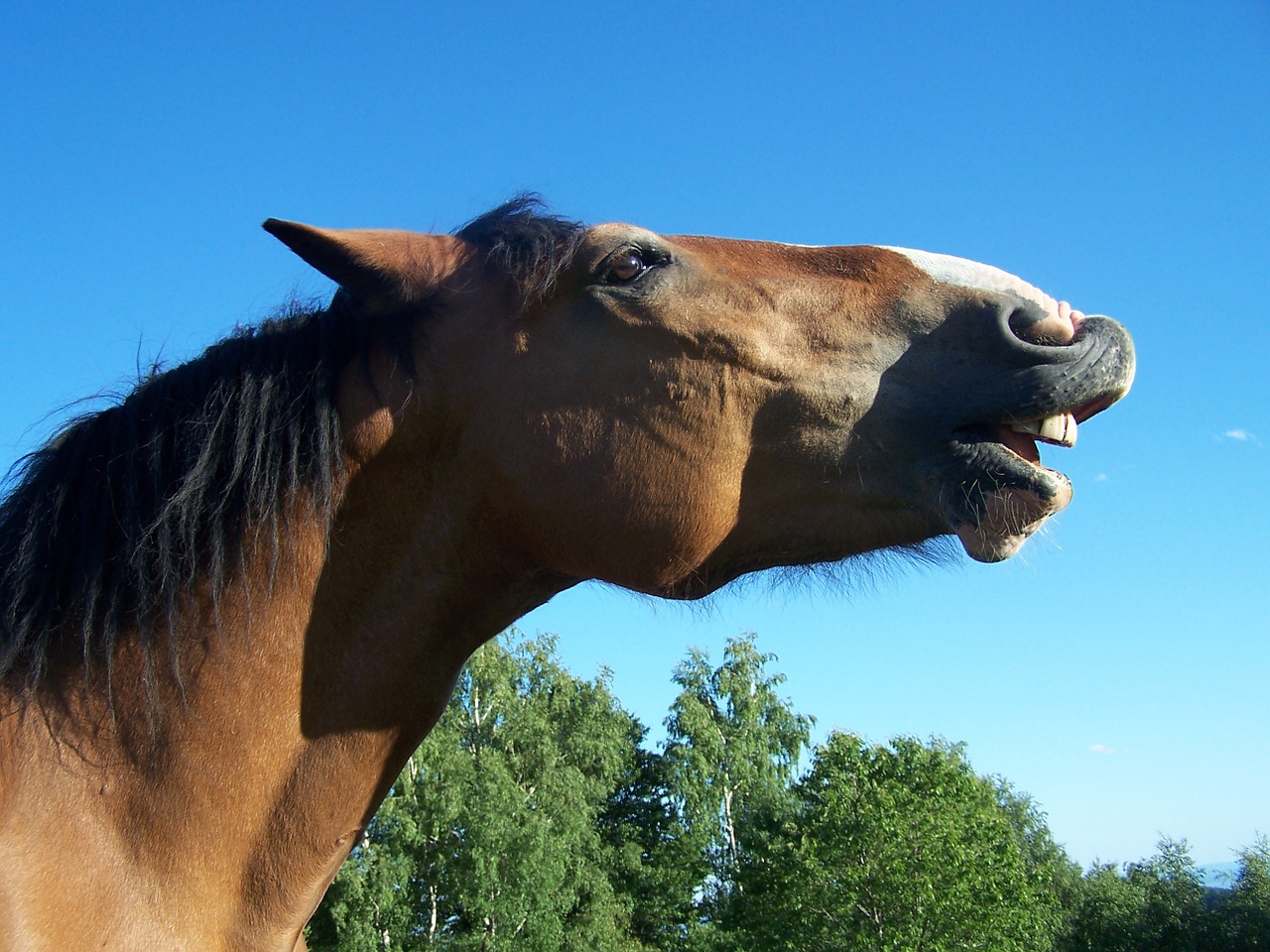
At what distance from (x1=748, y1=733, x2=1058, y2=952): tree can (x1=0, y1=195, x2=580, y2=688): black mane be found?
36604 mm

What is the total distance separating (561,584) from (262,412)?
3.32 ft

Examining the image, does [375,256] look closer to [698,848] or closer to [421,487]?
[421,487]

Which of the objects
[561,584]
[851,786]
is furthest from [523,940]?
[561,584]

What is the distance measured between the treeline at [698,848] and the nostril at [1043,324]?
34.2 meters

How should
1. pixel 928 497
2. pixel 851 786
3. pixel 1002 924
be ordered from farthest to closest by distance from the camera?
pixel 851 786, pixel 1002 924, pixel 928 497

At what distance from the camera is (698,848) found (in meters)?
44.4

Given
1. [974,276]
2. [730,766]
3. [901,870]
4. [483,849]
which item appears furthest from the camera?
[730,766]

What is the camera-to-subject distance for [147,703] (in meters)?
2.26

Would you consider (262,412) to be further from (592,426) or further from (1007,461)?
(1007,461)

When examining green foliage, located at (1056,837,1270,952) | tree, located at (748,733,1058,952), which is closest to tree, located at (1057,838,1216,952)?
green foliage, located at (1056,837,1270,952)

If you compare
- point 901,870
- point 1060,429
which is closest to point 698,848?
point 901,870

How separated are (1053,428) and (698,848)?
45.8 meters

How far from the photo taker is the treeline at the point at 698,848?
1318 inches

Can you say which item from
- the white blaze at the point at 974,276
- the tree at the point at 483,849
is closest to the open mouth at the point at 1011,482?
the white blaze at the point at 974,276
